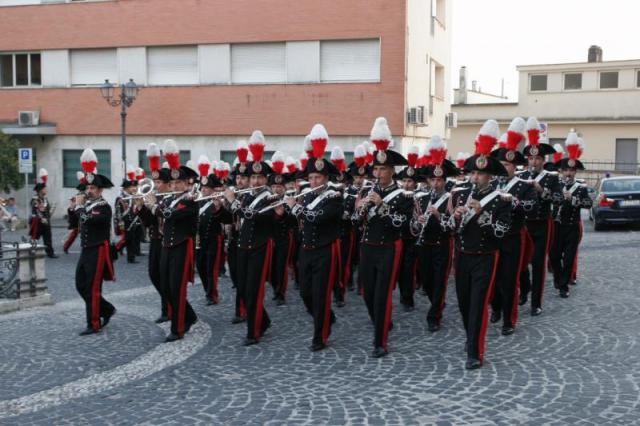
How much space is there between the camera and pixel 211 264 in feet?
37.3

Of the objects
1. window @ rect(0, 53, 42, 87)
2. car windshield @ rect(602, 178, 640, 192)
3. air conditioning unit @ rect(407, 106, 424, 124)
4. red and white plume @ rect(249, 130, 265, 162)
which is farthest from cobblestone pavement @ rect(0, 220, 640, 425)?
window @ rect(0, 53, 42, 87)

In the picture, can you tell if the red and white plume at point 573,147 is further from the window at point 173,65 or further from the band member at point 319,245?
the window at point 173,65

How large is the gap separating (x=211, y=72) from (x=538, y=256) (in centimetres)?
1977

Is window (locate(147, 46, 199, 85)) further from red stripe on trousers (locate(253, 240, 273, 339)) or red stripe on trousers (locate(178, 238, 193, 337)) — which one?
red stripe on trousers (locate(253, 240, 273, 339))

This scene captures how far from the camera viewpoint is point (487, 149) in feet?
25.7

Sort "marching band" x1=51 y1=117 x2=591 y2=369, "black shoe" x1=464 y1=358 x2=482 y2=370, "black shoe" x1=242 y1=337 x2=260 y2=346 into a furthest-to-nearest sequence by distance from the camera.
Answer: "black shoe" x1=242 y1=337 x2=260 y2=346 < "marching band" x1=51 y1=117 x2=591 y2=369 < "black shoe" x1=464 y1=358 x2=482 y2=370

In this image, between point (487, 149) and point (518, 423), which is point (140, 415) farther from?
point (487, 149)

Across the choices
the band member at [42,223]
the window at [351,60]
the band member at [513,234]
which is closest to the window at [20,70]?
the window at [351,60]

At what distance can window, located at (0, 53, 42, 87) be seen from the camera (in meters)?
30.2

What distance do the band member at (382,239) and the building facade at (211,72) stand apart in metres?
17.8

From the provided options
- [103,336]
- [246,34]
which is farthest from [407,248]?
[246,34]

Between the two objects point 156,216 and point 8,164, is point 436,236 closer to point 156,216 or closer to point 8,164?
Result: point 156,216

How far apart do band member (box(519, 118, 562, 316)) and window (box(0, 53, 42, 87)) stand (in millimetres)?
24883

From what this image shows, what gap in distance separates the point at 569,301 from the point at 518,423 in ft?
17.6
